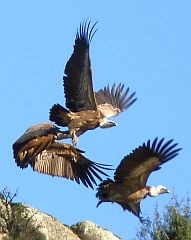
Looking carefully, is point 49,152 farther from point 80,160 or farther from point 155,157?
point 155,157

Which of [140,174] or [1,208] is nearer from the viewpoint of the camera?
[140,174]

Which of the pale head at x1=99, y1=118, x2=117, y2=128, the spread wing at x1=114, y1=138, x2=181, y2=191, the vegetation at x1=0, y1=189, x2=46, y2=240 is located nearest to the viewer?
the spread wing at x1=114, y1=138, x2=181, y2=191

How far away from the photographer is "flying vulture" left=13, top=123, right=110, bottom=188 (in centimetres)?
2455

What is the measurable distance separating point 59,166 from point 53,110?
3.63 feet

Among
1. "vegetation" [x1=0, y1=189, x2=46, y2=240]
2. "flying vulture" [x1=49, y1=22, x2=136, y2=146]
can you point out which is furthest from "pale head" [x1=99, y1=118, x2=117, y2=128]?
"vegetation" [x1=0, y1=189, x2=46, y2=240]

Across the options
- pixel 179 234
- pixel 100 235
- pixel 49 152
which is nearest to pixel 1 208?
pixel 100 235

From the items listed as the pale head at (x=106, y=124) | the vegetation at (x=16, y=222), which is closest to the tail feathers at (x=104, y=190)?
the pale head at (x=106, y=124)

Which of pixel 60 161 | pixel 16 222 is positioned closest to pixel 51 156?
pixel 60 161

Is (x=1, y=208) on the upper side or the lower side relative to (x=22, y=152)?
upper

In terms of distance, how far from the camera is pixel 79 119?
26.3 metres

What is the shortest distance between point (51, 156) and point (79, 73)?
5.79 feet

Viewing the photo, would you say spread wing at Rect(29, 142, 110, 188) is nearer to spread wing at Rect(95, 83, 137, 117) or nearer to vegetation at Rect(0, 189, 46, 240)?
spread wing at Rect(95, 83, 137, 117)

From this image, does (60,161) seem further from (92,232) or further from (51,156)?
(92,232)

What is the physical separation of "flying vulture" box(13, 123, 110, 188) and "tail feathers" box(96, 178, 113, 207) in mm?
337
